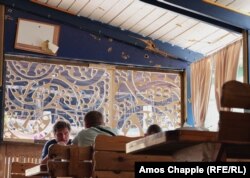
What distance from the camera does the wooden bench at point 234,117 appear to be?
226cm

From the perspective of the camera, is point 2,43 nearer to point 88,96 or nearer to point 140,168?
point 88,96

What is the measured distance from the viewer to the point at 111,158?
10.9 ft

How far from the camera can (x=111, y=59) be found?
726 cm

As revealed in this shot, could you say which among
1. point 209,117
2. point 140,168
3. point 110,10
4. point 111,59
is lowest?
point 140,168

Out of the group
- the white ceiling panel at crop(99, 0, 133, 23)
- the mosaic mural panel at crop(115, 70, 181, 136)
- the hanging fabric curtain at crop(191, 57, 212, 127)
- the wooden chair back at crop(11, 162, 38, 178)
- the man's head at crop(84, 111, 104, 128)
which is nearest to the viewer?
the man's head at crop(84, 111, 104, 128)

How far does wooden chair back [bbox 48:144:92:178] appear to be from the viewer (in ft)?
10.8

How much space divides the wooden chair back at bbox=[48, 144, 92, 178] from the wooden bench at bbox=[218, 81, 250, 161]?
4.14 feet

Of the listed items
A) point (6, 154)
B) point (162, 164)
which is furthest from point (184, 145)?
point (6, 154)

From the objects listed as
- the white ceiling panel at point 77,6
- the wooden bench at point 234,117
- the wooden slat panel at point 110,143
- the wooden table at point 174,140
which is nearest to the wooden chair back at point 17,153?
the white ceiling panel at point 77,6

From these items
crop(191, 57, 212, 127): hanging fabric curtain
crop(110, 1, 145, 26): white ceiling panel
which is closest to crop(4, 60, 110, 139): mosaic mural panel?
crop(110, 1, 145, 26): white ceiling panel

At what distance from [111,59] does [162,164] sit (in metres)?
5.23

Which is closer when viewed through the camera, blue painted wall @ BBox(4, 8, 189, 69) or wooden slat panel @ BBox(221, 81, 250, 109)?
wooden slat panel @ BBox(221, 81, 250, 109)

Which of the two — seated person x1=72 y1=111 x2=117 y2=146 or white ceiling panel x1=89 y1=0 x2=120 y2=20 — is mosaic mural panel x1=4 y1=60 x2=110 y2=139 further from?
seated person x1=72 y1=111 x2=117 y2=146

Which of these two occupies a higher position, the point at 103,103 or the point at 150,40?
the point at 150,40
